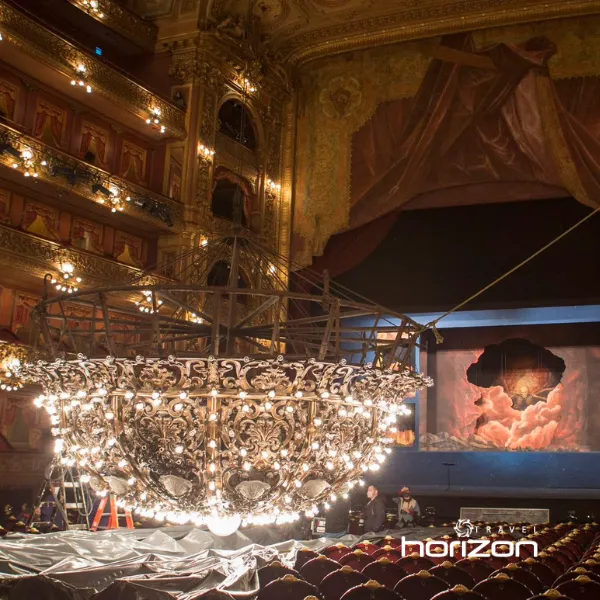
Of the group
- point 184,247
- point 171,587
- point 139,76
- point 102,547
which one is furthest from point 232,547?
point 139,76

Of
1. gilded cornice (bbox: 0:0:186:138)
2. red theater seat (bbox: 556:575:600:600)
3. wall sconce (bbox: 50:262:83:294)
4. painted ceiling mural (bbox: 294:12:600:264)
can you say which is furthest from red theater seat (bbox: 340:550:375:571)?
painted ceiling mural (bbox: 294:12:600:264)

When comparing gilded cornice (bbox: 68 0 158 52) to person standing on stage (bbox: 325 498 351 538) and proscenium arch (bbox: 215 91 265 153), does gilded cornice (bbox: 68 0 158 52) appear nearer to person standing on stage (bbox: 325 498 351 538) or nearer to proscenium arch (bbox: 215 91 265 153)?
proscenium arch (bbox: 215 91 265 153)

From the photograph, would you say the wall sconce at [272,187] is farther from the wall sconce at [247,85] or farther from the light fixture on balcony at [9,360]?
the light fixture on balcony at [9,360]

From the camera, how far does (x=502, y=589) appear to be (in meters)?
4.89

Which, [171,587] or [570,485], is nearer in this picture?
[171,587]

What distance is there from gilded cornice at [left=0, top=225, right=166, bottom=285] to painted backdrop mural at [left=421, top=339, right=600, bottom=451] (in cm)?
773

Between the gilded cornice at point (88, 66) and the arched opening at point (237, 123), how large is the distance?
137 cm

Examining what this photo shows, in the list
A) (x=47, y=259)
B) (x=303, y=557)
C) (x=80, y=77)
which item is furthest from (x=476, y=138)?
(x=303, y=557)

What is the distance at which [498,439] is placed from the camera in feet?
55.3

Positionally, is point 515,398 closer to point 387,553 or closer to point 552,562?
point 387,553

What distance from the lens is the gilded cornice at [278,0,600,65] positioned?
1343 centimetres

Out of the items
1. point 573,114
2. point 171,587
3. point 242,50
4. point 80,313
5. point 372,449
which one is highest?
point 242,50

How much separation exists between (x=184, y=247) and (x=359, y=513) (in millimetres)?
4762

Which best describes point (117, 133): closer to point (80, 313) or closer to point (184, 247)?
point (184, 247)
